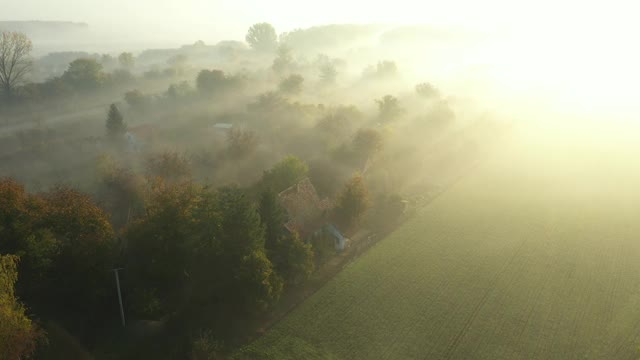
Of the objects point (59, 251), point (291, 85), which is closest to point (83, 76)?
point (291, 85)

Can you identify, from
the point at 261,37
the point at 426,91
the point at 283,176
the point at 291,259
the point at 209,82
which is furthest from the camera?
the point at 261,37

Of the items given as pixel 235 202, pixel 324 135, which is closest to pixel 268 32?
pixel 324 135

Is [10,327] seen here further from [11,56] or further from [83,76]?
[83,76]

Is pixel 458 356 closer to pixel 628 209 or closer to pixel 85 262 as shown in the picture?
pixel 85 262

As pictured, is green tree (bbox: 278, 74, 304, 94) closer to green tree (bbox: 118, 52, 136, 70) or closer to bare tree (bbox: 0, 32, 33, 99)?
bare tree (bbox: 0, 32, 33, 99)

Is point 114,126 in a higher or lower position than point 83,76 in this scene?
lower

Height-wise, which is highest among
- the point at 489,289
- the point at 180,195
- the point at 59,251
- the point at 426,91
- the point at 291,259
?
the point at 180,195

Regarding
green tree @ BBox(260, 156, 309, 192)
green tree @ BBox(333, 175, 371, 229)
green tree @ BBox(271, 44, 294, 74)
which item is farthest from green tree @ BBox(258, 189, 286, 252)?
green tree @ BBox(271, 44, 294, 74)

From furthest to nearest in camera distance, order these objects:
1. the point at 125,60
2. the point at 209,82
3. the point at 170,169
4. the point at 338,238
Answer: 1. the point at 125,60
2. the point at 209,82
3. the point at 170,169
4. the point at 338,238
